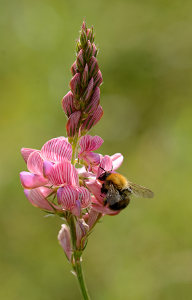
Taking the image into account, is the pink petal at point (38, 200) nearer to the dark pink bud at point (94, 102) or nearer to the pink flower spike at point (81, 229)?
the pink flower spike at point (81, 229)

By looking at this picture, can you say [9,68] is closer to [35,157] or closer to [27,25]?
[27,25]

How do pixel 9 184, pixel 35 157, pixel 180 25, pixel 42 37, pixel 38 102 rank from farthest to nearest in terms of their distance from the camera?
pixel 180 25
pixel 42 37
pixel 38 102
pixel 9 184
pixel 35 157

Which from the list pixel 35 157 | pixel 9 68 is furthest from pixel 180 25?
pixel 35 157

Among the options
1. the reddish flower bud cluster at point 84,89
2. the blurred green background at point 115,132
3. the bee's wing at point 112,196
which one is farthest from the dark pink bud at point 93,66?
the blurred green background at point 115,132

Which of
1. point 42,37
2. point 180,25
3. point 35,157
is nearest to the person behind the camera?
point 35,157

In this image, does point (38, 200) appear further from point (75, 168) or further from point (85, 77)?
point (85, 77)

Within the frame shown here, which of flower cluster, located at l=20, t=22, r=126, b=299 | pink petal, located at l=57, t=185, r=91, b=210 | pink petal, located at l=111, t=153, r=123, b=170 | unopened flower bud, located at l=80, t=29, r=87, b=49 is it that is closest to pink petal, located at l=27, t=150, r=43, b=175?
flower cluster, located at l=20, t=22, r=126, b=299

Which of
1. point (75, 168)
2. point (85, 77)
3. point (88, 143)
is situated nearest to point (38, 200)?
point (75, 168)
